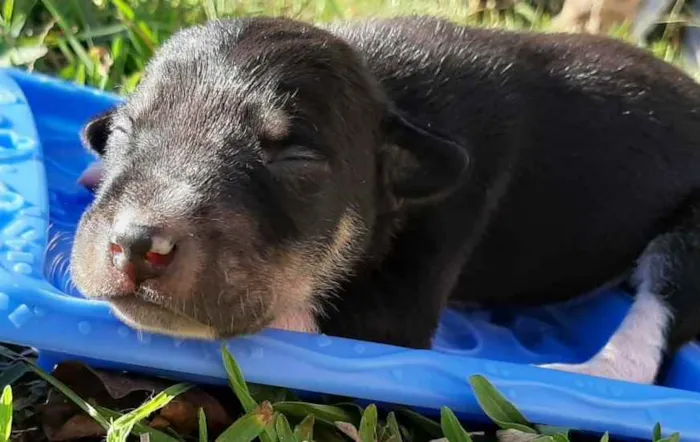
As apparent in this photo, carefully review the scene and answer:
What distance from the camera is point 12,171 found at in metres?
3.84

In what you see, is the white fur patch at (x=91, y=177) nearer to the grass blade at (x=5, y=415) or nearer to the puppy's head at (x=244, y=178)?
the puppy's head at (x=244, y=178)

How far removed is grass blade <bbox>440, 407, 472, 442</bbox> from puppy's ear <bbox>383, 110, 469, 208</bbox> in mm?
801

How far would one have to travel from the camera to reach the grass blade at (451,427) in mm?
3396

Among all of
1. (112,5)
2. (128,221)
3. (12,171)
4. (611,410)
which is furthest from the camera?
(112,5)

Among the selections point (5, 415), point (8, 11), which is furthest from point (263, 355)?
point (8, 11)

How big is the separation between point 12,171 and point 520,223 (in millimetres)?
2070

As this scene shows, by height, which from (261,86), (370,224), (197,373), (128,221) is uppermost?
(261,86)

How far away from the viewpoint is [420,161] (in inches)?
146

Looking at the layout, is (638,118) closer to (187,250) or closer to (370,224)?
(370,224)

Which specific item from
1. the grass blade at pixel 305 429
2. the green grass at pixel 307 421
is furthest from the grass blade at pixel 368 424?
the grass blade at pixel 305 429

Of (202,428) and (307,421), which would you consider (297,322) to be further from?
(202,428)

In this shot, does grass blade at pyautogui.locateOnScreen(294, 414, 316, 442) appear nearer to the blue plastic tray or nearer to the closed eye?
the blue plastic tray

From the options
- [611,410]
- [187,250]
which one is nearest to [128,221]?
[187,250]

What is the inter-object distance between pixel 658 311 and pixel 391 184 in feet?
4.74
